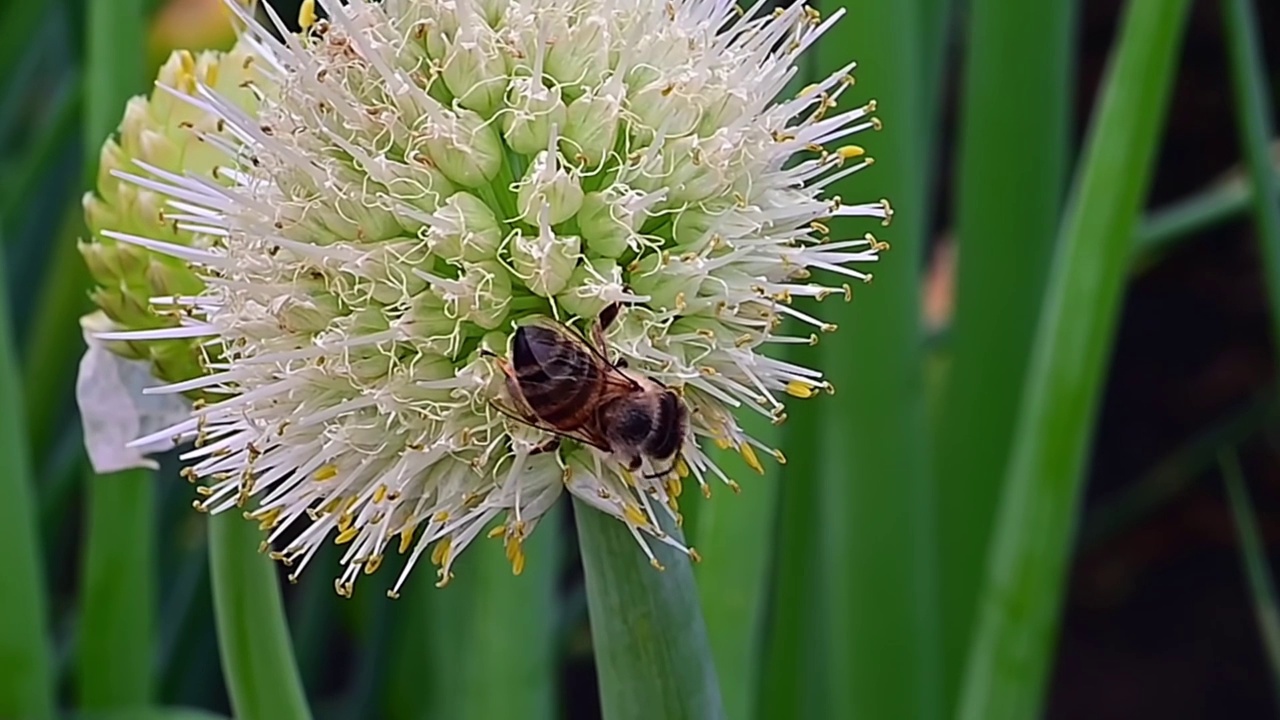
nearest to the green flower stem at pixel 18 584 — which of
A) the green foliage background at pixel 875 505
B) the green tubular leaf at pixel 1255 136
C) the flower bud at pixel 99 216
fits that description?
the green foliage background at pixel 875 505

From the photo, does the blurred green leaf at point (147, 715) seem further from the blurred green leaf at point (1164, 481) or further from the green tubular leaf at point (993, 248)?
the blurred green leaf at point (1164, 481)

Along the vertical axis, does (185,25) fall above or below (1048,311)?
above

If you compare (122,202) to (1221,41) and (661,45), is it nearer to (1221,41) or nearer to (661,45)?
(661,45)

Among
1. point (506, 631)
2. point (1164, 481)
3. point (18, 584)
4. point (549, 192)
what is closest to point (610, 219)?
point (549, 192)

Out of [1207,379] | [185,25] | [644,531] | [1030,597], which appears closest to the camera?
[644,531]

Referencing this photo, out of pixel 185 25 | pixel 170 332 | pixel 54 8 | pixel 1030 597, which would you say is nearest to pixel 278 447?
pixel 170 332

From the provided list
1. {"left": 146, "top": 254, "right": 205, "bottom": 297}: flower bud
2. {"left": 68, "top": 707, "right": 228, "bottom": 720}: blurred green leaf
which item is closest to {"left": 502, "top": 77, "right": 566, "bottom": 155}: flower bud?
{"left": 146, "top": 254, "right": 205, "bottom": 297}: flower bud

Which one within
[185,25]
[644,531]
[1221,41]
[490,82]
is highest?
[1221,41]
